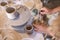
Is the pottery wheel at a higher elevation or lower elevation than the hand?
higher

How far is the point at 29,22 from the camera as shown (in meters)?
1.37

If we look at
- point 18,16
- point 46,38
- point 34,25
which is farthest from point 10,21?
point 46,38

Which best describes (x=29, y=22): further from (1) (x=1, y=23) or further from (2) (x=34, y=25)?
(1) (x=1, y=23)

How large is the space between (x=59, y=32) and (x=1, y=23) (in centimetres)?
58

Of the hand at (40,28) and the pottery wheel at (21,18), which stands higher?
the pottery wheel at (21,18)

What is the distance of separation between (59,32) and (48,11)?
246mm

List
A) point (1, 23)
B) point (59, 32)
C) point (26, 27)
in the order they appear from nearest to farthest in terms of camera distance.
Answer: point (59, 32) → point (26, 27) → point (1, 23)

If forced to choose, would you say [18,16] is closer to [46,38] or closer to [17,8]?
[17,8]

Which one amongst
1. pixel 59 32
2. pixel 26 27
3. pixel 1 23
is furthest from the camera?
pixel 1 23

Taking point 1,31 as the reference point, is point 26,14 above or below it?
above

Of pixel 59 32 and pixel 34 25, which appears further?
pixel 34 25

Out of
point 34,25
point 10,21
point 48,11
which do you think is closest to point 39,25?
point 34,25

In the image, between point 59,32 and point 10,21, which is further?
point 10,21

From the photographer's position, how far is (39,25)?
52.2 inches
